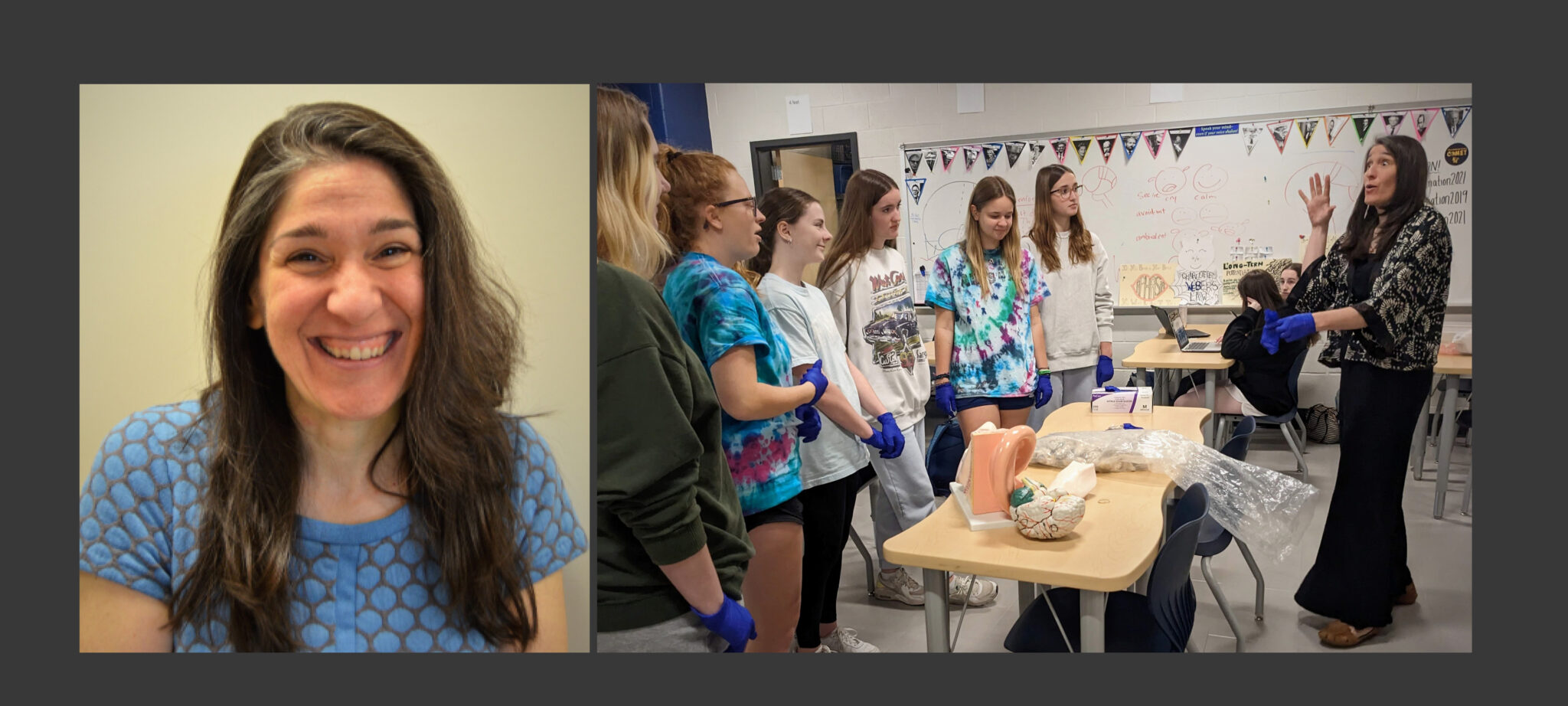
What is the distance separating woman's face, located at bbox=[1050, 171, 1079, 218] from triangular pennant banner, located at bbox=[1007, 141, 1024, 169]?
139 mm

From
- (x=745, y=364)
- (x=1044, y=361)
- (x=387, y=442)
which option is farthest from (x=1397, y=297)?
(x=387, y=442)

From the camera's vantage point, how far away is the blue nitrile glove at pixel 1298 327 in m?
2.10

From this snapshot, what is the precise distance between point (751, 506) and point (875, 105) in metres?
1.07

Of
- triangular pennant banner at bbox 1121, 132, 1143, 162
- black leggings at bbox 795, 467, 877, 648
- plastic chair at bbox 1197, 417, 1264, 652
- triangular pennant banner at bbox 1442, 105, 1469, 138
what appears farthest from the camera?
triangular pennant banner at bbox 1121, 132, 1143, 162

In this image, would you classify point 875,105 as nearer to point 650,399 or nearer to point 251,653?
point 650,399

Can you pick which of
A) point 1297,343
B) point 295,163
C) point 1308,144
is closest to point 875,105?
point 1308,144

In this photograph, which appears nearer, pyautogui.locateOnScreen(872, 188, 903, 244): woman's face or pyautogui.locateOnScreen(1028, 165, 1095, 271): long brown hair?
pyautogui.locateOnScreen(1028, 165, 1095, 271): long brown hair

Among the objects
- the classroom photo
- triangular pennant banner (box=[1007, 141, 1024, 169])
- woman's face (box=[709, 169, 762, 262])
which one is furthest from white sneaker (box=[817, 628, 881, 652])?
triangular pennant banner (box=[1007, 141, 1024, 169])

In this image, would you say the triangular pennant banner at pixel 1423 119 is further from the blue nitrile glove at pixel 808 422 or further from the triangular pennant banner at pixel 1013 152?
the blue nitrile glove at pixel 808 422

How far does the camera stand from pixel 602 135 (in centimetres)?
145

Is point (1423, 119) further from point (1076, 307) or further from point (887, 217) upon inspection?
point (887, 217)

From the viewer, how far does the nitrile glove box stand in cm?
237

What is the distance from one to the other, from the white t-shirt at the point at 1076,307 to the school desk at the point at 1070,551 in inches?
21.4

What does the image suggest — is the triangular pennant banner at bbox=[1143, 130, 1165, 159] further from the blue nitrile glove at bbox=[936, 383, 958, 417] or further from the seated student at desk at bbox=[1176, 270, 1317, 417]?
the blue nitrile glove at bbox=[936, 383, 958, 417]
